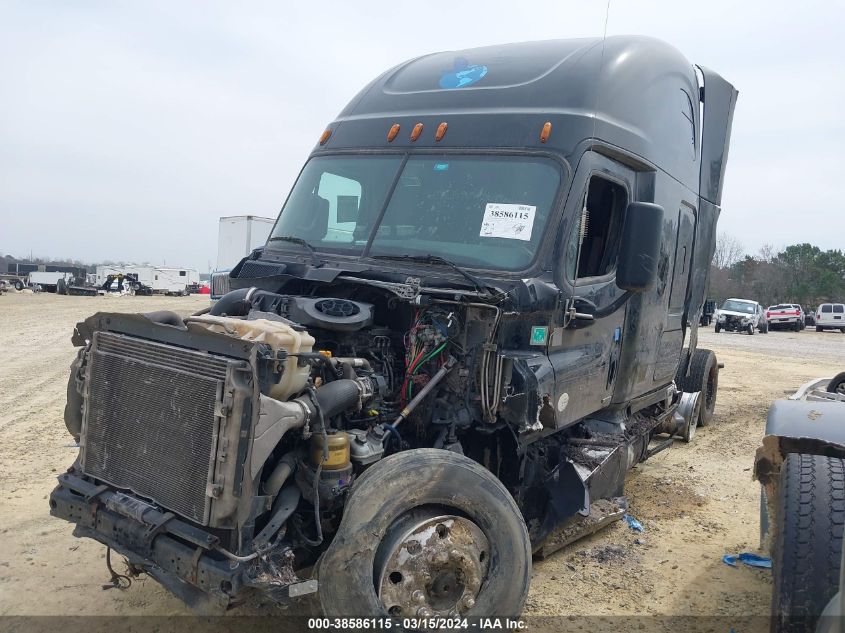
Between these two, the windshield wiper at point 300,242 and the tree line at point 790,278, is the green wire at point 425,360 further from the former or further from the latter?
the tree line at point 790,278

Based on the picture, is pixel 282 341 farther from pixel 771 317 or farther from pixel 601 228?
pixel 771 317

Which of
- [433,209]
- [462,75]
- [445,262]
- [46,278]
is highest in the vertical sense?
[462,75]

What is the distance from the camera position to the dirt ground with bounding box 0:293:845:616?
408 cm

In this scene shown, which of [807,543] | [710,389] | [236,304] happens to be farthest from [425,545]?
[710,389]

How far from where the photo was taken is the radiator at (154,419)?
9.61 ft

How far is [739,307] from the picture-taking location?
32.7 m

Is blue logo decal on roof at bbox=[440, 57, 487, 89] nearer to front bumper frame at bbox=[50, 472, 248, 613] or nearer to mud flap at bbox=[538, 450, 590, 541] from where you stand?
mud flap at bbox=[538, 450, 590, 541]

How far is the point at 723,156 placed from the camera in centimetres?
719

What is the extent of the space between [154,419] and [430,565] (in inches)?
57.6

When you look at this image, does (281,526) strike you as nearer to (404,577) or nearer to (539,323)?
(404,577)

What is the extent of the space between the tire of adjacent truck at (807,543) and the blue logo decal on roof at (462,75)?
3.24 meters

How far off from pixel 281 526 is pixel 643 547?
316 centimetres

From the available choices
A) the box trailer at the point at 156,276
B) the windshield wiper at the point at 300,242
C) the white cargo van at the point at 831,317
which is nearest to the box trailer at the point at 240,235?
the windshield wiper at the point at 300,242

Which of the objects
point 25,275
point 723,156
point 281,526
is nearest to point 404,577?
point 281,526
